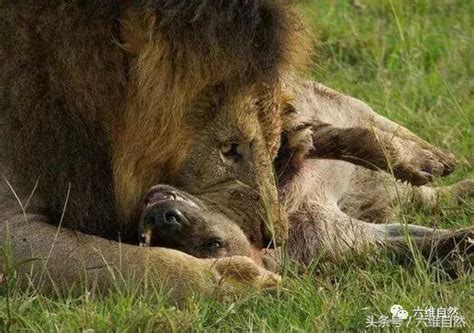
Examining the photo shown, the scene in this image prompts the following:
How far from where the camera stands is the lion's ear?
16.3ft

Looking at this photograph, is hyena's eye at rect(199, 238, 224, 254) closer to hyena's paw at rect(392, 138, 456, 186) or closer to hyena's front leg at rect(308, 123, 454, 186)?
hyena's front leg at rect(308, 123, 454, 186)

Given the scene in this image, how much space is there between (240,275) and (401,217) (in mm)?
1267

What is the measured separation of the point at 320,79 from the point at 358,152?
1.64 meters

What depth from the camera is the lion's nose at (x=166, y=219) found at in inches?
193

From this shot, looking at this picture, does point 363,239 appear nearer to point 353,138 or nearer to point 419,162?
point 353,138

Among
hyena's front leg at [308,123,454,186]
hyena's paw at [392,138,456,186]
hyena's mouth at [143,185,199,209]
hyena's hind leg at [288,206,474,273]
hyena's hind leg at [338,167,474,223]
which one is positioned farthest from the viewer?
hyena's hind leg at [338,167,474,223]

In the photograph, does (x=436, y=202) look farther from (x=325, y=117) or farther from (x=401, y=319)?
(x=401, y=319)

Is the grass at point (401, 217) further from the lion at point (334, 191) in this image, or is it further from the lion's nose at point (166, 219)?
the lion's nose at point (166, 219)

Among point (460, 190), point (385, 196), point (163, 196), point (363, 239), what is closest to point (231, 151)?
point (163, 196)

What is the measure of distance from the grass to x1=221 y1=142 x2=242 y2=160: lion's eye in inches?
17.2

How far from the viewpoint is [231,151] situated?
5125 millimetres

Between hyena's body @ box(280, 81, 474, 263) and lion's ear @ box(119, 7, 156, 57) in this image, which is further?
hyena's body @ box(280, 81, 474, 263)

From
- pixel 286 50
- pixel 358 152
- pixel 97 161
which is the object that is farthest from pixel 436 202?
pixel 97 161

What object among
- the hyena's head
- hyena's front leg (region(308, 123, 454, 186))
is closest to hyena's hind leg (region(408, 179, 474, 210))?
hyena's front leg (region(308, 123, 454, 186))
